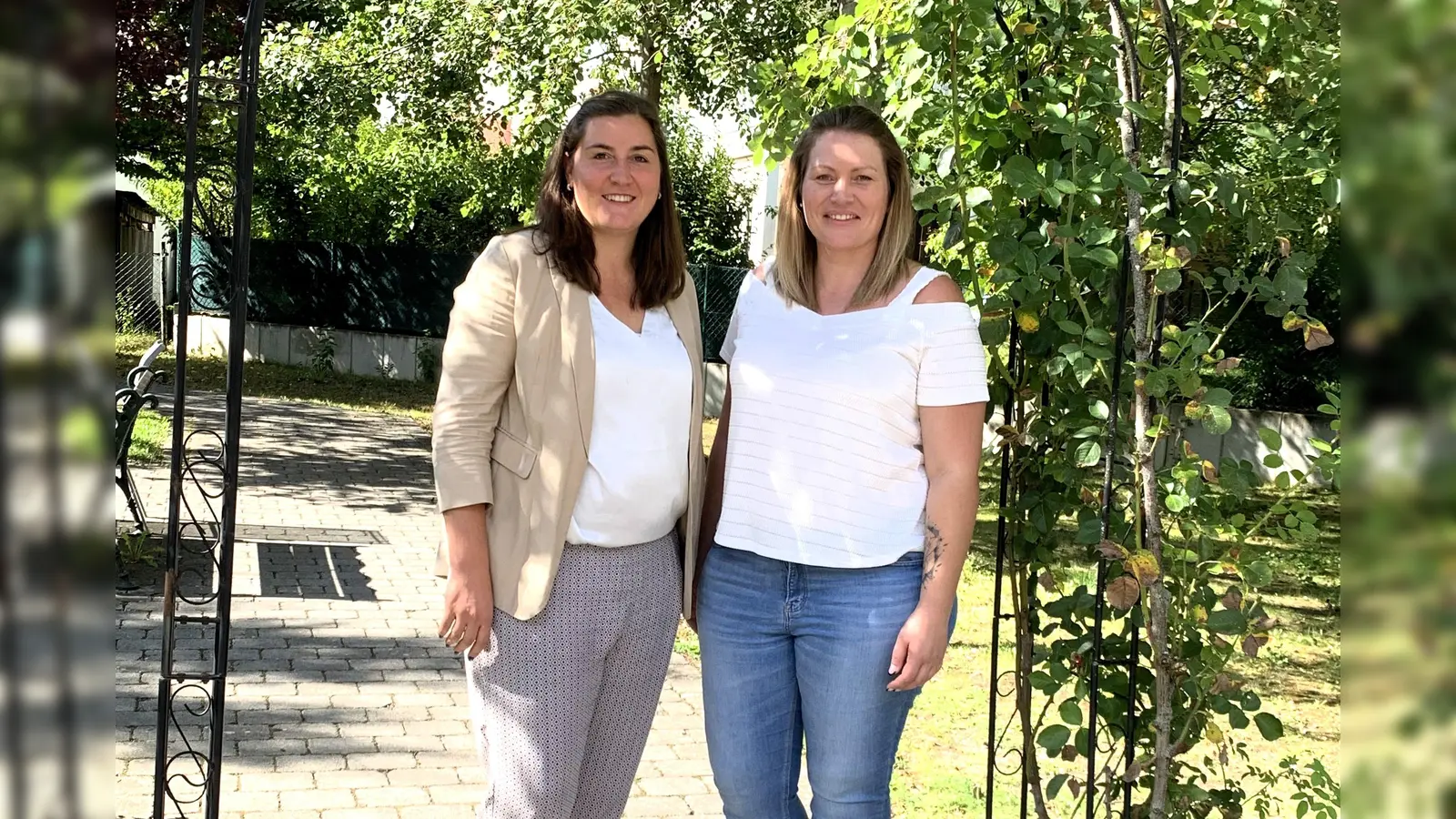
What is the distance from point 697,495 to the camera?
107 inches

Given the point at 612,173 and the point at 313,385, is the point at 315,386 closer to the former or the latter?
the point at 313,385

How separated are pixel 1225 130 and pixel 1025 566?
713 cm

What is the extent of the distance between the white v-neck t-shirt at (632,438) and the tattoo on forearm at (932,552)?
510 mm

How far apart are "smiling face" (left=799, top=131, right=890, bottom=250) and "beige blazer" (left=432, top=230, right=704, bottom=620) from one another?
1.63ft

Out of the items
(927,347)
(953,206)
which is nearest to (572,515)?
(927,347)

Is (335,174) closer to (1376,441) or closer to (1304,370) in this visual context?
(1304,370)

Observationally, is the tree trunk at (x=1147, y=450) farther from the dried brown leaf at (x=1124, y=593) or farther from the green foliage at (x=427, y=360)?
the green foliage at (x=427, y=360)

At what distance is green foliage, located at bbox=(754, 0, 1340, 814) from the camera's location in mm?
2672

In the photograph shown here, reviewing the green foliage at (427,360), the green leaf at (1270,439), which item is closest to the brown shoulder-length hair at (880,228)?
the green leaf at (1270,439)

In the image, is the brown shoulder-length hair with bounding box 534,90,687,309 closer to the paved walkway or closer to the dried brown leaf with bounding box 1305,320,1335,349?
the dried brown leaf with bounding box 1305,320,1335,349

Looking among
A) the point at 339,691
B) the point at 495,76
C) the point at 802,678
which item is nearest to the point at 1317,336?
the point at 802,678

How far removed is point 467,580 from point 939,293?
1077 millimetres

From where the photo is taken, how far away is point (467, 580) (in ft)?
8.36

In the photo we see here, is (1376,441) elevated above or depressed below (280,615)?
above
